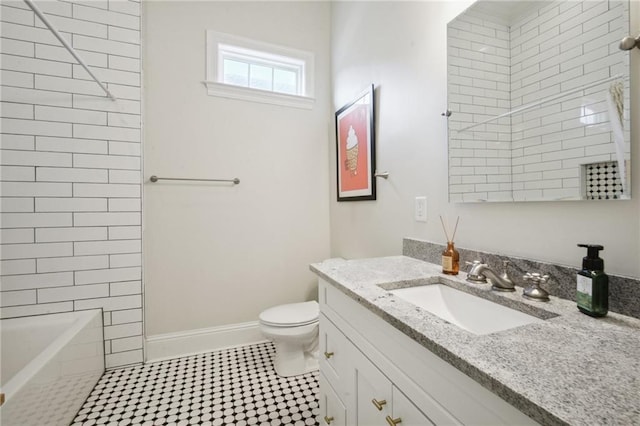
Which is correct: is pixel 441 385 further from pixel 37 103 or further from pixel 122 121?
pixel 37 103

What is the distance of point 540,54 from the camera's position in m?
0.90

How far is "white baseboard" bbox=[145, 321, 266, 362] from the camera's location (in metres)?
2.00

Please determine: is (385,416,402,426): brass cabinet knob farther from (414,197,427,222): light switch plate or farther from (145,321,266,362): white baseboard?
(145,321,266,362): white baseboard

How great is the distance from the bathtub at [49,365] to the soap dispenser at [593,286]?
1854 mm

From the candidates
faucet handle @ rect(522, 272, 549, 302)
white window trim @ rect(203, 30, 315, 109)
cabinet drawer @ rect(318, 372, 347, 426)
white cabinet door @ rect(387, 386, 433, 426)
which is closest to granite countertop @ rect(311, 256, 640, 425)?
faucet handle @ rect(522, 272, 549, 302)

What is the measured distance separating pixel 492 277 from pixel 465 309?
0.14 metres

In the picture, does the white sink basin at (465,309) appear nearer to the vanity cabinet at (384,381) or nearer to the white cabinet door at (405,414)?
the vanity cabinet at (384,381)

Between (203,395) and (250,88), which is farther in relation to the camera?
(250,88)

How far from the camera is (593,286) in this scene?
0.66m

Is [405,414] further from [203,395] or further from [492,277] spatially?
[203,395]

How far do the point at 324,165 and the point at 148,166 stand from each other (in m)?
1.37

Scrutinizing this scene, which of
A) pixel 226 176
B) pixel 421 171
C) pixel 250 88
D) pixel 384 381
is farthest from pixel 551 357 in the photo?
pixel 250 88

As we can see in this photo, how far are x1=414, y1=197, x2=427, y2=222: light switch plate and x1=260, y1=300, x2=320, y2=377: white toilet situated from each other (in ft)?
2.92

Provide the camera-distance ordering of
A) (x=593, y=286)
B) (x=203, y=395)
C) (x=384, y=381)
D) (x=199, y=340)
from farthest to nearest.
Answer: (x=199, y=340) → (x=203, y=395) → (x=384, y=381) → (x=593, y=286)
